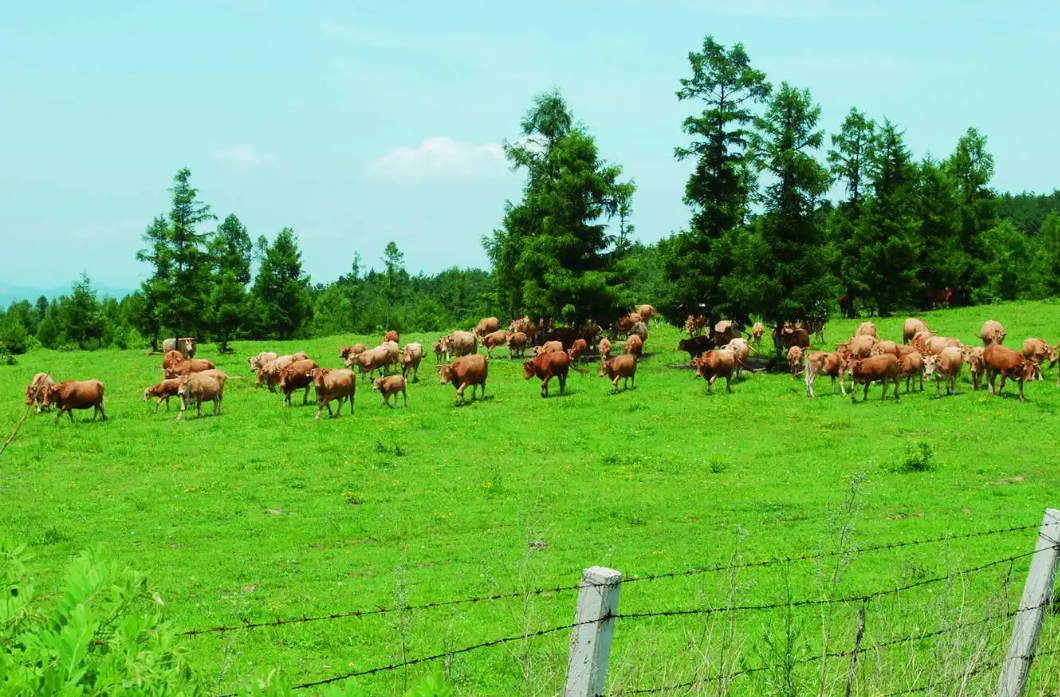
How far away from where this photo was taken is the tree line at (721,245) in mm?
35219

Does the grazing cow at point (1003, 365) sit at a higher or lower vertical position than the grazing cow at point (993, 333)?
lower

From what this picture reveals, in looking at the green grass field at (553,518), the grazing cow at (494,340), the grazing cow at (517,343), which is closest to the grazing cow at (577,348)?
the grazing cow at (517,343)

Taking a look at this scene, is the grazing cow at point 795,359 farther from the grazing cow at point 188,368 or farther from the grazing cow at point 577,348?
the grazing cow at point 188,368

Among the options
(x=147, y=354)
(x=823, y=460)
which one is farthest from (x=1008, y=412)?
(x=147, y=354)

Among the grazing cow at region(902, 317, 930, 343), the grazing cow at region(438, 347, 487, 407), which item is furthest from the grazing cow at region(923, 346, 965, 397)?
the grazing cow at region(438, 347, 487, 407)

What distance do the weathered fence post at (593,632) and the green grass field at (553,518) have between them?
787 mm

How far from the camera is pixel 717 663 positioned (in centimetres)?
596

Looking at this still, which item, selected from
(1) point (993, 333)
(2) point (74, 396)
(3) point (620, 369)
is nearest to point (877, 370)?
(3) point (620, 369)

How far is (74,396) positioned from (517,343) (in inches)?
787

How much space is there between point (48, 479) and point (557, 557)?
12.5m

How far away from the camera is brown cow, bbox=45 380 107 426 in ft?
92.0

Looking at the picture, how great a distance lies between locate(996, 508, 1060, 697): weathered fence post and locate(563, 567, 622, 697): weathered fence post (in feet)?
9.86

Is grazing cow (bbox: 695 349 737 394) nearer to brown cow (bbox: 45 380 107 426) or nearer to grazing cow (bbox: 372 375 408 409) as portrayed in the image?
grazing cow (bbox: 372 375 408 409)

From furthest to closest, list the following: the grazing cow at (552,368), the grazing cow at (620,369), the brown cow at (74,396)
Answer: the grazing cow at (620,369) → the grazing cow at (552,368) → the brown cow at (74,396)
